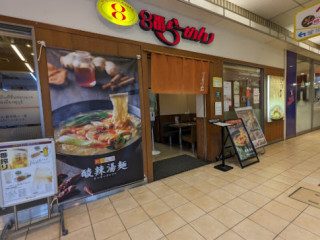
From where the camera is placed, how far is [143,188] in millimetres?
2811

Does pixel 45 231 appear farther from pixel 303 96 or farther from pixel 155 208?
pixel 303 96

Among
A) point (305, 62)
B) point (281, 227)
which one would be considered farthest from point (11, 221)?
point (305, 62)

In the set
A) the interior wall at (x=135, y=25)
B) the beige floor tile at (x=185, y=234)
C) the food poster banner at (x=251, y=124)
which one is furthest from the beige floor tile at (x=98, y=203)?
the food poster banner at (x=251, y=124)

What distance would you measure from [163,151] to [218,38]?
3.41 metres

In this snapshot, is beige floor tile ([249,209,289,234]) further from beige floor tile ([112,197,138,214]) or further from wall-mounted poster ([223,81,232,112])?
wall-mounted poster ([223,81,232,112])

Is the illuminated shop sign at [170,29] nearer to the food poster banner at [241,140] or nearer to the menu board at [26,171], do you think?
the food poster banner at [241,140]

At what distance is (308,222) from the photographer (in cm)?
186

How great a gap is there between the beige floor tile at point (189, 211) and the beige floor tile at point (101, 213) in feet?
2.96

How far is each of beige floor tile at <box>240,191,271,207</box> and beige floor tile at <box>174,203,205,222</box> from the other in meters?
0.77

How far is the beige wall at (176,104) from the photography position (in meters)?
6.14

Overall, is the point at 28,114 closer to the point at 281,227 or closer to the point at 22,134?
the point at 22,134

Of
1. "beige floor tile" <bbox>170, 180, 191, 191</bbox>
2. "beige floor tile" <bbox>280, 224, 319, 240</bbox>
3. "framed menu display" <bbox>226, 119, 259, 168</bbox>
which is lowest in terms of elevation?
"beige floor tile" <bbox>170, 180, 191, 191</bbox>

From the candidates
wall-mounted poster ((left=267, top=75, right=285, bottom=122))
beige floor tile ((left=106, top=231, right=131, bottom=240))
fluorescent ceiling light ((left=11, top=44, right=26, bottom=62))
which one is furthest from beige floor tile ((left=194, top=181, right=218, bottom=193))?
wall-mounted poster ((left=267, top=75, right=285, bottom=122))

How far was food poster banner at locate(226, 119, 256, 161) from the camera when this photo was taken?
3.57 metres
